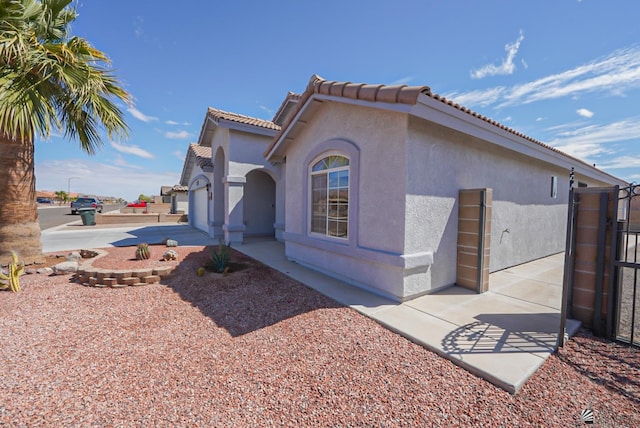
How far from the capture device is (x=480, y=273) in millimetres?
6441

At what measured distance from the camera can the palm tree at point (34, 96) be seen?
6613mm

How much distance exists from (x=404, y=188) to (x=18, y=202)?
10759 millimetres

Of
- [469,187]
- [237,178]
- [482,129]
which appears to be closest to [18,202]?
[237,178]

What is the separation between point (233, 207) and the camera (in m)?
12.6

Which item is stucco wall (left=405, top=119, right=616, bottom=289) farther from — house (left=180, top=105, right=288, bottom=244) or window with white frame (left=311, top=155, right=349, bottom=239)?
house (left=180, top=105, right=288, bottom=244)

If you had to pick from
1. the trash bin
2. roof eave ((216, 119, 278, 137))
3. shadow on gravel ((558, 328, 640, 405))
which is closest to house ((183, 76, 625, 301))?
shadow on gravel ((558, 328, 640, 405))

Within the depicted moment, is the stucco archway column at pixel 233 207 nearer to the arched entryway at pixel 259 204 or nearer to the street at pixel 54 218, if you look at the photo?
the arched entryway at pixel 259 204

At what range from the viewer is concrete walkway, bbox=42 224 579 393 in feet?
12.2

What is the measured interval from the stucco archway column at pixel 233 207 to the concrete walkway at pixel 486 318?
17.0 ft

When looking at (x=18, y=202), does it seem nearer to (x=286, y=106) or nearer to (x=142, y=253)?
(x=142, y=253)

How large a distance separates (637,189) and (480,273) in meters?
3.09

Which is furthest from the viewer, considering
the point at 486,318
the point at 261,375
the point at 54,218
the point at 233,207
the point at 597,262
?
the point at 54,218

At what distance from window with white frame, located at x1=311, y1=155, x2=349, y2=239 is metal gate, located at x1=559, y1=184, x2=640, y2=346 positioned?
447cm

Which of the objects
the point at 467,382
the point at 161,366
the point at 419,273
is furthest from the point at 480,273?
the point at 161,366
